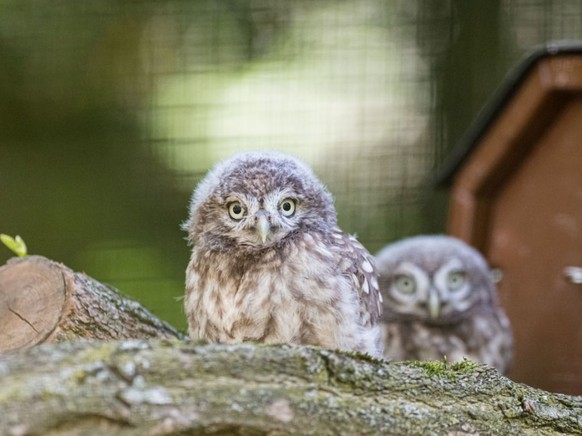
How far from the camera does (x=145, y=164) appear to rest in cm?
509

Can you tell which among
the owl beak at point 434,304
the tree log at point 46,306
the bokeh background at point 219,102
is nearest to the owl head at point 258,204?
the tree log at point 46,306

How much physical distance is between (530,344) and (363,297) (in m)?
1.38

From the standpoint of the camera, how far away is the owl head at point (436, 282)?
3943mm

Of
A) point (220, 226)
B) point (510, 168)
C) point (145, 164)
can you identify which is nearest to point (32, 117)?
point (145, 164)

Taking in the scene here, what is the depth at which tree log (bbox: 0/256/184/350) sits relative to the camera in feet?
7.63

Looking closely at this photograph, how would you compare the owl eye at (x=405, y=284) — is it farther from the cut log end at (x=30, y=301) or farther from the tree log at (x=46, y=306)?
the cut log end at (x=30, y=301)

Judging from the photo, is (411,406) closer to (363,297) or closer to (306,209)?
(363,297)

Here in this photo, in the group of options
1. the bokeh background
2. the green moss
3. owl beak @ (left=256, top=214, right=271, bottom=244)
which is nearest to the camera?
the green moss

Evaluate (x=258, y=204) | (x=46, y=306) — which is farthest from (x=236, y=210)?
(x=46, y=306)

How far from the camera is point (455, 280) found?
402cm

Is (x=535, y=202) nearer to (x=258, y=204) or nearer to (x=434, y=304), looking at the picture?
(x=434, y=304)

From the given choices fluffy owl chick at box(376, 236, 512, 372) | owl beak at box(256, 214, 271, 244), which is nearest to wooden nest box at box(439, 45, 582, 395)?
fluffy owl chick at box(376, 236, 512, 372)

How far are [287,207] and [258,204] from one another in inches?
3.5

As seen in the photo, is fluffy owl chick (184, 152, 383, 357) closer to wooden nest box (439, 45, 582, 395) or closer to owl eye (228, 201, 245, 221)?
owl eye (228, 201, 245, 221)
